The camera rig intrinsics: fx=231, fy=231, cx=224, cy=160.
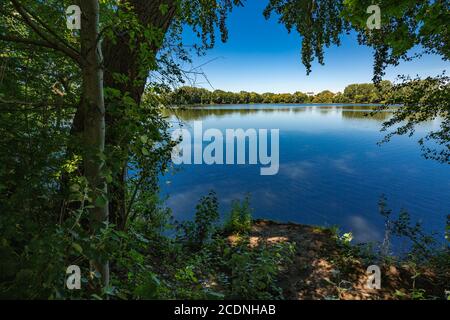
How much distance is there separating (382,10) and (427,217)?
381 inches

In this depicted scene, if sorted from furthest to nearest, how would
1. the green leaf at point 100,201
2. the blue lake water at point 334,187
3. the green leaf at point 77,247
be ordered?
the blue lake water at point 334,187, the green leaf at point 100,201, the green leaf at point 77,247

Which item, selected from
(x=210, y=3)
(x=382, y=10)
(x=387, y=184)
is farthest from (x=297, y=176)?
(x=382, y=10)

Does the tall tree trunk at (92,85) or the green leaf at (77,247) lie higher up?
the tall tree trunk at (92,85)

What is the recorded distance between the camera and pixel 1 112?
67.9 inches
